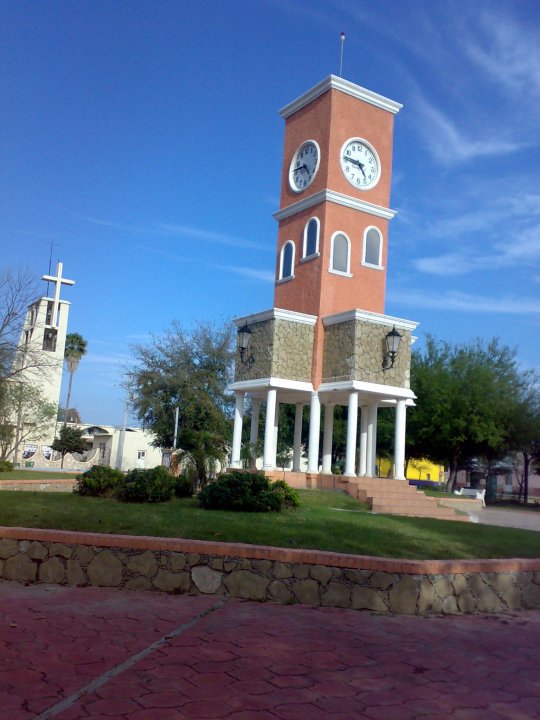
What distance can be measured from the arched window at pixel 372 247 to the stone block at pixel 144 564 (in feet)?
55.8

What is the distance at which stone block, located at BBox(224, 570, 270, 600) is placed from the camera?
25.9ft

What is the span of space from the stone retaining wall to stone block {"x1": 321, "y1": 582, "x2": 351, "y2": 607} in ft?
0.04

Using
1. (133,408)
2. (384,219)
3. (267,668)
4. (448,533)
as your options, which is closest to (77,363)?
(133,408)

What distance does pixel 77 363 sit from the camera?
6241 cm

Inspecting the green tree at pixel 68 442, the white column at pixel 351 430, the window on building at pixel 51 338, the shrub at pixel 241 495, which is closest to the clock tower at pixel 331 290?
the white column at pixel 351 430

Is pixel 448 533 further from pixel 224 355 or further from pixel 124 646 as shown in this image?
pixel 224 355

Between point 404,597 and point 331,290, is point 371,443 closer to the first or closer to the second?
point 331,290

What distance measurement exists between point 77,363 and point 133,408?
107 ft

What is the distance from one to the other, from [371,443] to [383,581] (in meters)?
15.8

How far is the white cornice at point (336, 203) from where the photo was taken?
22.7m

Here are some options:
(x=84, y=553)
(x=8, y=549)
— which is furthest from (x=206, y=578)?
(x=8, y=549)

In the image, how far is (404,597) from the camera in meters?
7.73

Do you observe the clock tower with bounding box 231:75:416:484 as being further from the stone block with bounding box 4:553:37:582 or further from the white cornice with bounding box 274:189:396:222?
the stone block with bounding box 4:553:37:582

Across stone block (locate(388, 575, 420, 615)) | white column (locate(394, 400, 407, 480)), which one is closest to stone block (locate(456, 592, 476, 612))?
stone block (locate(388, 575, 420, 615))
